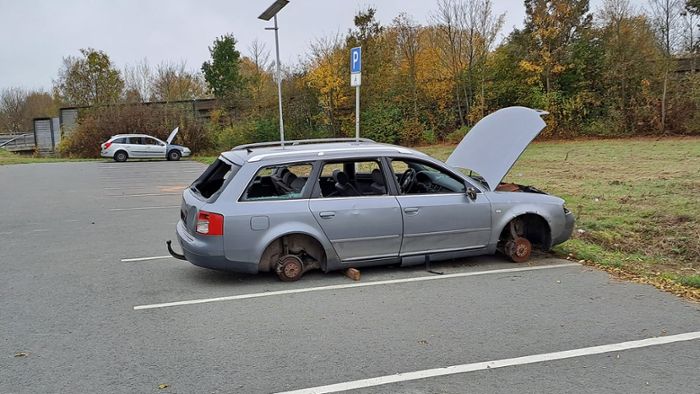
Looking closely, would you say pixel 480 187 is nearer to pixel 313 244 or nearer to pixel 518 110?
pixel 518 110

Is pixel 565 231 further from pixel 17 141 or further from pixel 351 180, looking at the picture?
pixel 17 141

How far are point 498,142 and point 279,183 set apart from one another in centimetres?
276

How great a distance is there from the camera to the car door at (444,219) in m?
6.01

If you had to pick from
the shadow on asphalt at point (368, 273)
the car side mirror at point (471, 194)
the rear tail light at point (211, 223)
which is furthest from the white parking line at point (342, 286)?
the car side mirror at point (471, 194)

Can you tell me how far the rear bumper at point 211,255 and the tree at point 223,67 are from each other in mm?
32695

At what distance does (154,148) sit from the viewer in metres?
28.8

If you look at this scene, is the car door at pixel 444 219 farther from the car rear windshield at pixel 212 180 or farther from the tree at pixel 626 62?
the tree at pixel 626 62

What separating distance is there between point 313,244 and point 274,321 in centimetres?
132

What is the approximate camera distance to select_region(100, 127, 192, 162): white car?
1110 inches

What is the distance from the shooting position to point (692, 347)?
4.08 metres

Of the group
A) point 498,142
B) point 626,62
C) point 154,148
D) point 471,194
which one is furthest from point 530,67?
point 471,194

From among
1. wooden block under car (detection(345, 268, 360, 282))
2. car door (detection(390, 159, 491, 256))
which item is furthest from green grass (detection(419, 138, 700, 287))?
wooden block under car (detection(345, 268, 360, 282))

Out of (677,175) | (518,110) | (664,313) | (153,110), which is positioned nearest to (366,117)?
(153,110)

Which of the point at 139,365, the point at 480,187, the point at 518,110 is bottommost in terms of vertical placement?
the point at 139,365
